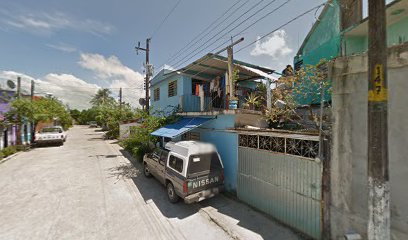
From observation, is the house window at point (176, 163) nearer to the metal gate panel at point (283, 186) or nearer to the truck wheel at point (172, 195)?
the truck wheel at point (172, 195)

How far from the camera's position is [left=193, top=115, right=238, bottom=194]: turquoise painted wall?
22.2 ft

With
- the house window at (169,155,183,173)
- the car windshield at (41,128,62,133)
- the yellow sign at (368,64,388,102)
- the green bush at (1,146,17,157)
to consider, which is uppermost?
the yellow sign at (368,64,388,102)

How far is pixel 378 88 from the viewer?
96.1 inches

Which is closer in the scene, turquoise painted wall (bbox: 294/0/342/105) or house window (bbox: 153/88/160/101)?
turquoise painted wall (bbox: 294/0/342/105)

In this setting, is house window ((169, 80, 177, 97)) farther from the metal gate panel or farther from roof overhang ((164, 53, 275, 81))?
the metal gate panel

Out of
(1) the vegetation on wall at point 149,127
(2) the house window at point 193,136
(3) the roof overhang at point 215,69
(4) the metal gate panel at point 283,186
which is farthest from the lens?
(1) the vegetation on wall at point 149,127

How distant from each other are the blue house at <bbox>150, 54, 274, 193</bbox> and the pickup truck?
945 mm

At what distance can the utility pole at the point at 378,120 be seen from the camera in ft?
7.93

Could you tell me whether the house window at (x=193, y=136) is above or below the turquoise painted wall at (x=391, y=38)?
below

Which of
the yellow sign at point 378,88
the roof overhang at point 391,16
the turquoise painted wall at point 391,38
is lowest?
the yellow sign at point 378,88

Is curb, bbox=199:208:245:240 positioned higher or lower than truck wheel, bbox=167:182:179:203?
lower

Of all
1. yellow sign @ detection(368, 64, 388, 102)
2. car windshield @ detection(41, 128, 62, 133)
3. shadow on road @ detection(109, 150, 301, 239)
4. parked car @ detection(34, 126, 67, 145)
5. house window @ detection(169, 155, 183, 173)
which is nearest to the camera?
yellow sign @ detection(368, 64, 388, 102)

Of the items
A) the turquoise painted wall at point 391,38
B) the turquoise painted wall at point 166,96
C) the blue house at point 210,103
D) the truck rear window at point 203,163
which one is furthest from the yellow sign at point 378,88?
the turquoise painted wall at point 166,96

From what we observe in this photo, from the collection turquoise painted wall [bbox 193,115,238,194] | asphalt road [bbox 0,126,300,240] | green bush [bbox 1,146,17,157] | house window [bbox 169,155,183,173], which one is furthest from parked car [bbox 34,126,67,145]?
turquoise painted wall [bbox 193,115,238,194]
